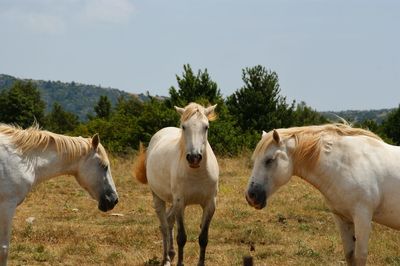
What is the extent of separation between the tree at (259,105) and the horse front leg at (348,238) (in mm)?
21308

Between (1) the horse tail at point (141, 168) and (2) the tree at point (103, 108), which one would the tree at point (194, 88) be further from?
(2) the tree at point (103, 108)

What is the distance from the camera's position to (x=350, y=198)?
5.69 meters

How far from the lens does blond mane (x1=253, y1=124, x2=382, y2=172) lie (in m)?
5.90

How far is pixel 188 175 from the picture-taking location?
7.44 metres

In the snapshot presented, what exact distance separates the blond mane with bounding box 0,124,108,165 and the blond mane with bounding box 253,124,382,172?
190 centimetres

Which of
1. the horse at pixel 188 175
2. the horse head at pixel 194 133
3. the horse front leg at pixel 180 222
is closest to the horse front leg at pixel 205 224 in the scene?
the horse at pixel 188 175

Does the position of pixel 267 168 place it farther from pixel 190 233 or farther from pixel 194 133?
pixel 190 233

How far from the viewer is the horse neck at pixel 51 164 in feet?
20.8

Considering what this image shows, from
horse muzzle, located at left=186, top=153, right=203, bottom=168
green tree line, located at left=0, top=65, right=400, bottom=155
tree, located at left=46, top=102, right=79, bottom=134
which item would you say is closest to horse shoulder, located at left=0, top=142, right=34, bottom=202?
horse muzzle, located at left=186, top=153, right=203, bottom=168

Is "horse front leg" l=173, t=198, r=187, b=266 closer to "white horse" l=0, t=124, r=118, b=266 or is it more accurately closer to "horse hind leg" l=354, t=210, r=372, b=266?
"white horse" l=0, t=124, r=118, b=266

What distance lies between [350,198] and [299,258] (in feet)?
7.53

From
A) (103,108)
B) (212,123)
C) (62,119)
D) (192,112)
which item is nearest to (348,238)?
(192,112)

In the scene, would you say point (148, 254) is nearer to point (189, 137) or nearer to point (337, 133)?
point (189, 137)

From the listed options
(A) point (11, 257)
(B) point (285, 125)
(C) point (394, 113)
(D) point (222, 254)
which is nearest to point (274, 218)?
(D) point (222, 254)
